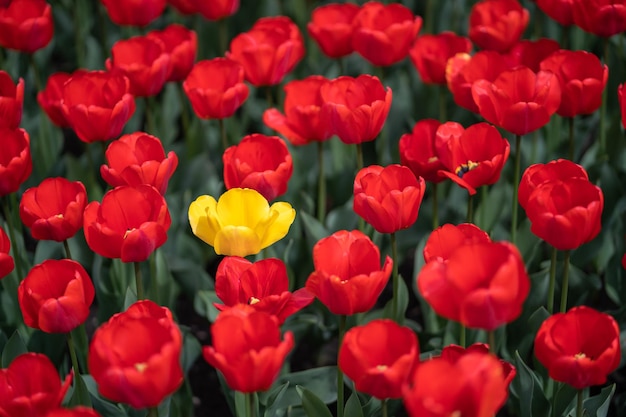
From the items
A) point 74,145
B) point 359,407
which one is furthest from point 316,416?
point 74,145

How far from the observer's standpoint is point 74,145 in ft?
10.5

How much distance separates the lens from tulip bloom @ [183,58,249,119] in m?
2.07

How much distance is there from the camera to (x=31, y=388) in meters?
1.39

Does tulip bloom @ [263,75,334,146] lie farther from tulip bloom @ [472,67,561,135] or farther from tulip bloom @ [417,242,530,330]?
tulip bloom @ [417,242,530,330]

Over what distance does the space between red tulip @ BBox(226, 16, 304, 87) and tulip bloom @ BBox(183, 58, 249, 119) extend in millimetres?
93

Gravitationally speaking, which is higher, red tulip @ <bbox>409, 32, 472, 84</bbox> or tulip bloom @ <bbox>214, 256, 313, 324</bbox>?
tulip bloom @ <bbox>214, 256, 313, 324</bbox>

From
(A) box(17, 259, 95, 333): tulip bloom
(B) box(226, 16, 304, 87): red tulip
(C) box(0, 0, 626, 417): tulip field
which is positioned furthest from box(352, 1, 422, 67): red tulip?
(A) box(17, 259, 95, 333): tulip bloom

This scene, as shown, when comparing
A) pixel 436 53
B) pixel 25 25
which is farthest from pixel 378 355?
pixel 25 25

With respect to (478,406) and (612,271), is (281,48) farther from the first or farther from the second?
(478,406)

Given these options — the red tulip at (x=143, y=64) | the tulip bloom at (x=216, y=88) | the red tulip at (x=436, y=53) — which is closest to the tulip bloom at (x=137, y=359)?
the tulip bloom at (x=216, y=88)

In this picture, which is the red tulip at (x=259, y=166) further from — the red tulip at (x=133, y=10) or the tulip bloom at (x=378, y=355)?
the red tulip at (x=133, y=10)

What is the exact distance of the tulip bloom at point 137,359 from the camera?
1219 mm

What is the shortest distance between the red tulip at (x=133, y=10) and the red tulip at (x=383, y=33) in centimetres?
55

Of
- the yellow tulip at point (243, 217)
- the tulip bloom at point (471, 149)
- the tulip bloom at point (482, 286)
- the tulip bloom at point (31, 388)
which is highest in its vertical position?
the tulip bloom at point (482, 286)
